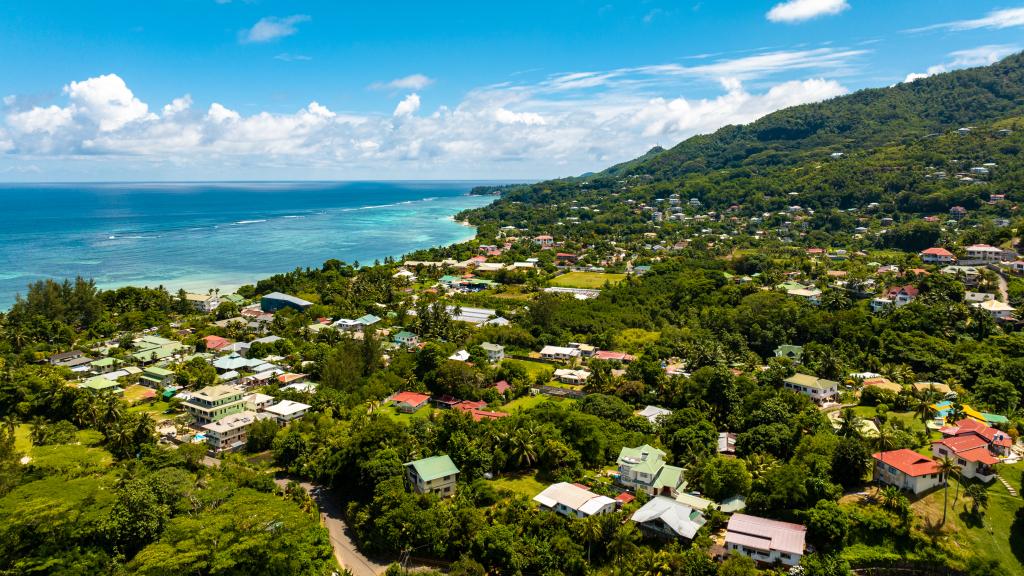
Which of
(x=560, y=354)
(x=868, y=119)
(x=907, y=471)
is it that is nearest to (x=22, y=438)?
(x=560, y=354)

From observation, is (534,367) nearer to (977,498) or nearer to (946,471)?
(946,471)

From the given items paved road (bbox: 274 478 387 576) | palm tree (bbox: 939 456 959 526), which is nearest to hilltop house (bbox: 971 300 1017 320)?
palm tree (bbox: 939 456 959 526)

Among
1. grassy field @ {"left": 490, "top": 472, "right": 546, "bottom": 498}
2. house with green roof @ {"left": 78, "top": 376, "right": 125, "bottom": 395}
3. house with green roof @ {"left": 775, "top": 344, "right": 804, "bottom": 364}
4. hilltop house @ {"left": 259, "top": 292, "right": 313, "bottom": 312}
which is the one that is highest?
hilltop house @ {"left": 259, "top": 292, "right": 313, "bottom": 312}

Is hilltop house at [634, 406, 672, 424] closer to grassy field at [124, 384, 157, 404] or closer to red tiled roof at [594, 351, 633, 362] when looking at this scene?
red tiled roof at [594, 351, 633, 362]

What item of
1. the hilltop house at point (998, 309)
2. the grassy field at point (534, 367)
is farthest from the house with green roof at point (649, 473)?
the hilltop house at point (998, 309)

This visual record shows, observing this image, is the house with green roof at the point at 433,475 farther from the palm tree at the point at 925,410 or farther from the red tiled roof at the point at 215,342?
the red tiled roof at the point at 215,342

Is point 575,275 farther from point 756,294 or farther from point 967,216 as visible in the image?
point 967,216

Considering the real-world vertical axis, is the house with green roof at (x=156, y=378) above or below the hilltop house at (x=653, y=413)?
above
